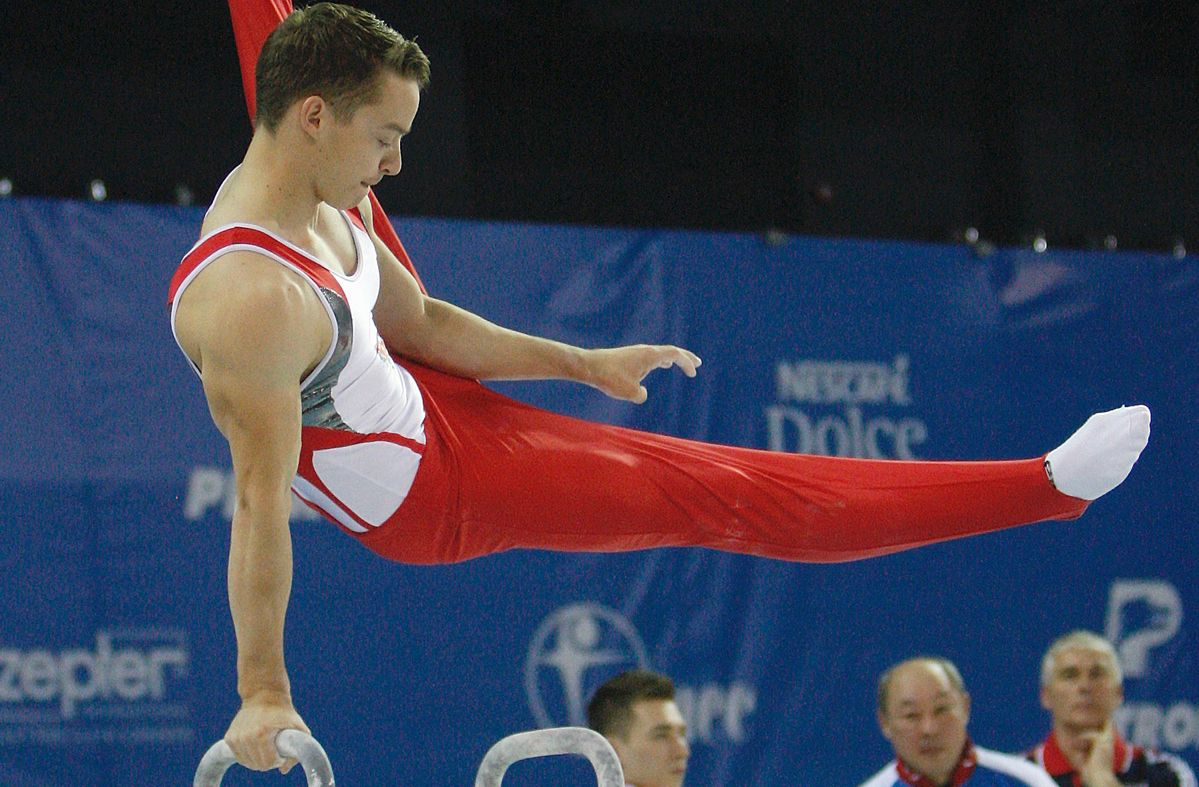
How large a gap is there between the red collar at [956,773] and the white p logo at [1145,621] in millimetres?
1638

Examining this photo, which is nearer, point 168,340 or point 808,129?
point 168,340

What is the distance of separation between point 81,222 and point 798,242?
232 cm

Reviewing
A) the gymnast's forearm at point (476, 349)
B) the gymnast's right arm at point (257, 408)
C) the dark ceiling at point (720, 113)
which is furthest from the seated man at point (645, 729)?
the dark ceiling at point (720, 113)

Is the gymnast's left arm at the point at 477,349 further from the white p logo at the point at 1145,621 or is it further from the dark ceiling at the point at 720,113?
the white p logo at the point at 1145,621

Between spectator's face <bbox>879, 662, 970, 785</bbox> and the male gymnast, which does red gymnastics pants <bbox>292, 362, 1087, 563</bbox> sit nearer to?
the male gymnast

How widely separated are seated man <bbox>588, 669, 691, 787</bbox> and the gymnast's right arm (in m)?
1.61

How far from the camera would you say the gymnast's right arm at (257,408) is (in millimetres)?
2146

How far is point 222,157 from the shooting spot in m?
4.99

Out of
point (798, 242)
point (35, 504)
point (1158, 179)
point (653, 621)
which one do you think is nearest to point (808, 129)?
point (798, 242)

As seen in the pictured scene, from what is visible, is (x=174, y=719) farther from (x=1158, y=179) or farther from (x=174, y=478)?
(x=1158, y=179)

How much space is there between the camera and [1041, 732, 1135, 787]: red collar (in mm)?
4109

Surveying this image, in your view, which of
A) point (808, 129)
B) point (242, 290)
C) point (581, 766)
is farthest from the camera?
point (808, 129)

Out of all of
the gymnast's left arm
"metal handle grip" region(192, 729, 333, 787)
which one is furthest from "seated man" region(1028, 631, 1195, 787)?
"metal handle grip" region(192, 729, 333, 787)

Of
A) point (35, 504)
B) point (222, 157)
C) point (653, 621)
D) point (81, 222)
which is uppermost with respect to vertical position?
point (222, 157)
